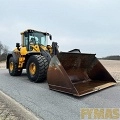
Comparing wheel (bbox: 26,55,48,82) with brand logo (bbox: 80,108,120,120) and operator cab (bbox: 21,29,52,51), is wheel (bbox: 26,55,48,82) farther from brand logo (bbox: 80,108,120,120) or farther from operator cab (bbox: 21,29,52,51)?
brand logo (bbox: 80,108,120,120)

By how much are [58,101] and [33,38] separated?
16.2ft

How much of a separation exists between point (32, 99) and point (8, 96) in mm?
847

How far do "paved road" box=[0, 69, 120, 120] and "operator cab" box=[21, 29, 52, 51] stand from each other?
Result: 328 cm

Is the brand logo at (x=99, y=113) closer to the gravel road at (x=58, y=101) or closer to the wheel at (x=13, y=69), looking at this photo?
the gravel road at (x=58, y=101)

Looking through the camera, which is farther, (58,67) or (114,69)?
(114,69)

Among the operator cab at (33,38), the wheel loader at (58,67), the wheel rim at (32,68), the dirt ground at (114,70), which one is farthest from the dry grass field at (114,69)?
the operator cab at (33,38)

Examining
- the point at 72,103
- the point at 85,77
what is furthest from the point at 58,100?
the point at 85,77

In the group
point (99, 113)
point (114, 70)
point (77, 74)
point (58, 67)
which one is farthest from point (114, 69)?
point (99, 113)

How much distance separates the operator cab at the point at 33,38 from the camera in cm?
955

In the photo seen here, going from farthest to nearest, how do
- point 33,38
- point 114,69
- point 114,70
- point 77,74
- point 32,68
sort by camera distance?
point 114,69 → point 114,70 → point 33,38 → point 32,68 → point 77,74

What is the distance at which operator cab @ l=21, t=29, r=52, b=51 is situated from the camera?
31.3ft

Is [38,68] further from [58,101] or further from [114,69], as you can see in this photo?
[114,69]

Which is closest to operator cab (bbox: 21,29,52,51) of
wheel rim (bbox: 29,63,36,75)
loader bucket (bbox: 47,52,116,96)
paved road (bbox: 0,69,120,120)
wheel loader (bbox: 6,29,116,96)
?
wheel loader (bbox: 6,29,116,96)

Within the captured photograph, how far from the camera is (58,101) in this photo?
5289 mm
